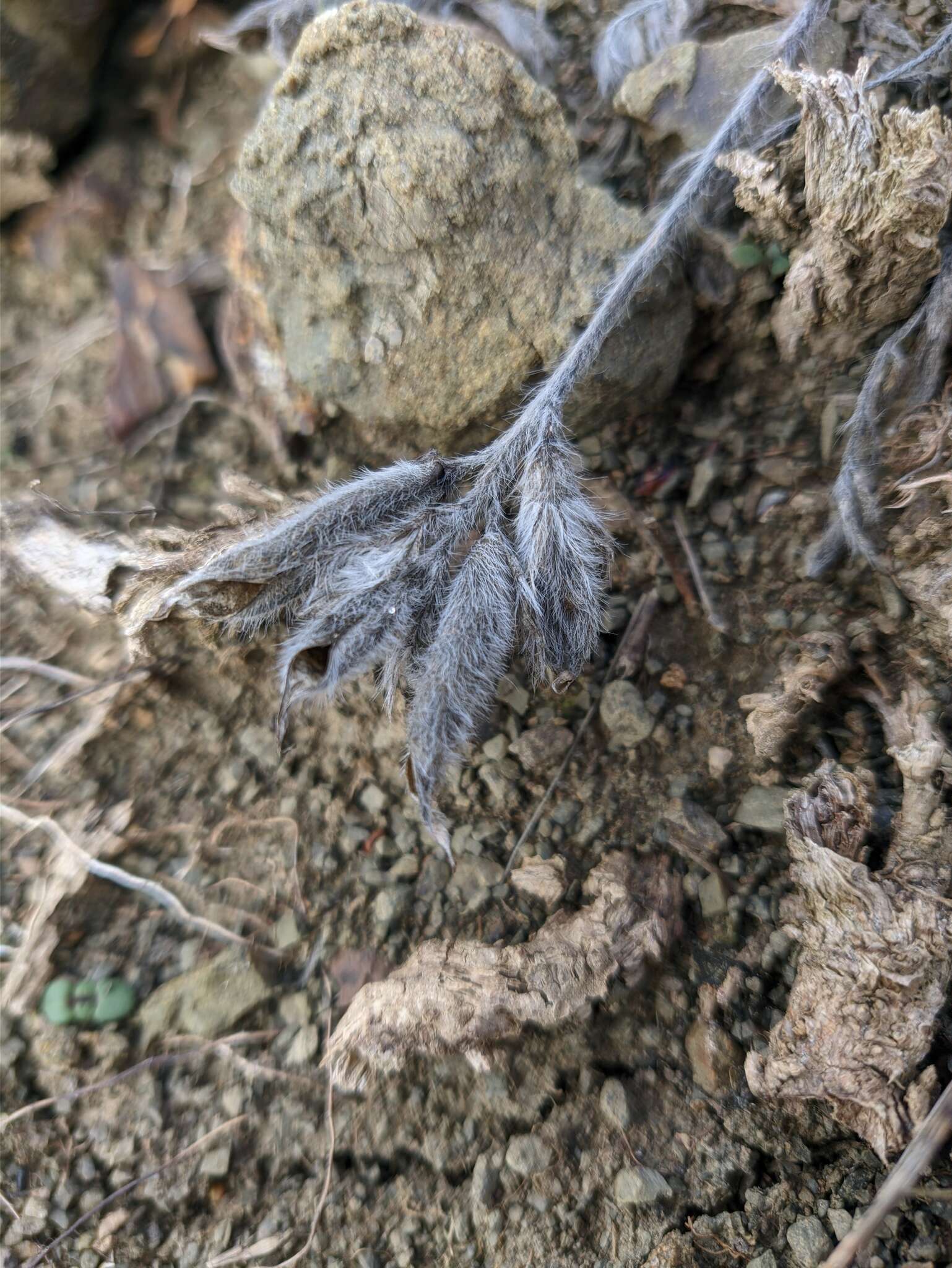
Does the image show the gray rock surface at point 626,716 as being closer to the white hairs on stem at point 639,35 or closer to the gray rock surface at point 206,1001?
the gray rock surface at point 206,1001

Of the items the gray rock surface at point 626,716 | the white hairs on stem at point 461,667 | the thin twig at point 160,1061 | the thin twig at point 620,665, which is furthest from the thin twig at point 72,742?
Answer: the gray rock surface at point 626,716

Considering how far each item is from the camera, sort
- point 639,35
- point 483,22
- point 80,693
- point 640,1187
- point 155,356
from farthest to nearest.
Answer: point 155,356, point 483,22, point 639,35, point 80,693, point 640,1187

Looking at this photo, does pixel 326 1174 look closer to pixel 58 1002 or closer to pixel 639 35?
pixel 58 1002

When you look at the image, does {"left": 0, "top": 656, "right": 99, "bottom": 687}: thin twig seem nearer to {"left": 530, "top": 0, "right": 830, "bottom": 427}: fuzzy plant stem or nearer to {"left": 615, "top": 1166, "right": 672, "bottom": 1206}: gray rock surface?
{"left": 530, "top": 0, "right": 830, "bottom": 427}: fuzzy plant stem

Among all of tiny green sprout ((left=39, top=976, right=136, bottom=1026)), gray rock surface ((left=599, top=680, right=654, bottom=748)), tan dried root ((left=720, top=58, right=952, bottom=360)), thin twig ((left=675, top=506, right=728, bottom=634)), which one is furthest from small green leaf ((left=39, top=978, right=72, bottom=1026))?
tan dried root ((left=720, top=58, right=952, bottom=360))

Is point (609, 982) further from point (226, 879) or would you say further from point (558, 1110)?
point (226, 879)

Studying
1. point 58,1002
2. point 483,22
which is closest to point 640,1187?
point 58,1002

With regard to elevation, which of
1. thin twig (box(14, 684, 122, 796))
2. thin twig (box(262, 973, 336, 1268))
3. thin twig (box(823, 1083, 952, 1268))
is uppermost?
thin twig (box(823, 1083, 952, 1268))
